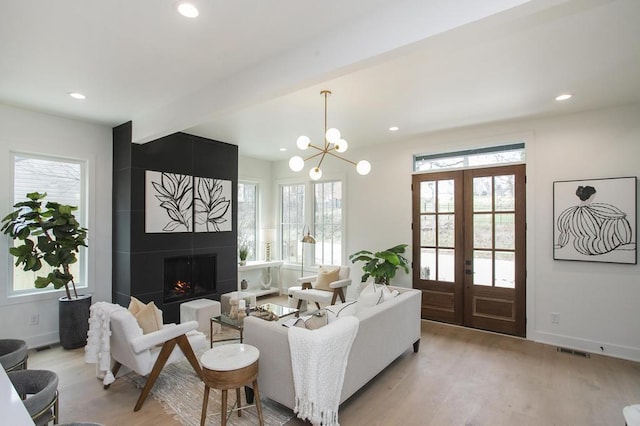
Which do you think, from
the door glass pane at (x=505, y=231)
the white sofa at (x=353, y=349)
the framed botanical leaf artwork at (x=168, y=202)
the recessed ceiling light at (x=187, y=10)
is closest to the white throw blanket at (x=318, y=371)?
the white sofa at (x=353, y=349)

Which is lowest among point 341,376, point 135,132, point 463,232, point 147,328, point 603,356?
point 603,356

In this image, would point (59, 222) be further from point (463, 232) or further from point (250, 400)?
point (463, 232)

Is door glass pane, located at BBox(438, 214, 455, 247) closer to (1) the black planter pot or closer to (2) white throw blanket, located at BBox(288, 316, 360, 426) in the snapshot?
(2) white throw blanket, located at BBox(288, 316, 360, 426)

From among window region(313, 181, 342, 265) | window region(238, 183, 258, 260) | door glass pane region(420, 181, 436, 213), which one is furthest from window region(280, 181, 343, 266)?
door glass pane region(420, 181, 436, 213)

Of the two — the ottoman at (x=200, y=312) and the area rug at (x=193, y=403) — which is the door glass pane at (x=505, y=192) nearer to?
the area rug at (x=193, y=403)

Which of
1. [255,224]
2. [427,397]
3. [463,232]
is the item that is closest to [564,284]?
[463,232]

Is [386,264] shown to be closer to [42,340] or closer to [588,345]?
[588,345]

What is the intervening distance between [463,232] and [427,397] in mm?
2528

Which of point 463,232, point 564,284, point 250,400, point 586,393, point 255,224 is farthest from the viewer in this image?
point 255,224

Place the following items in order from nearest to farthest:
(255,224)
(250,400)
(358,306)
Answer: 1. (250,400)
2. (358,306)
3. (255,224)

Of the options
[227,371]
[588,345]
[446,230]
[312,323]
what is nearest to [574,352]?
[588,345]

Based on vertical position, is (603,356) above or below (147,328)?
below

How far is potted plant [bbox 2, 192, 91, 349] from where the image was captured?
11.6 feet

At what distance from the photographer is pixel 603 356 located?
3654mm
